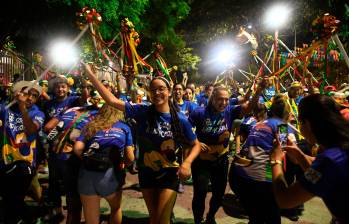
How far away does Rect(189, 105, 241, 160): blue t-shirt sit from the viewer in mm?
4672

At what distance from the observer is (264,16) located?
24.6 metres

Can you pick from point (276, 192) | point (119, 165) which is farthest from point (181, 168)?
point (276, 192)

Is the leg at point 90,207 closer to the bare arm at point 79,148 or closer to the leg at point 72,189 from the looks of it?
the bare arm at point 79,148

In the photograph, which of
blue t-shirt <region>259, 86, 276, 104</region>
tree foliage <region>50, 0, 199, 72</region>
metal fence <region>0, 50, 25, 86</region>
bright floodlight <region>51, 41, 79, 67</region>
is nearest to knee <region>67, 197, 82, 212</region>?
bright floodlight <region>51, 41, 79, 67</region>

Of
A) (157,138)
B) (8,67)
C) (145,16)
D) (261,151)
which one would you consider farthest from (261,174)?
(8,67)

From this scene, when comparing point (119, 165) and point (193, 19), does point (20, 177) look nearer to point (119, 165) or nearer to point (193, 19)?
point (119, 165)

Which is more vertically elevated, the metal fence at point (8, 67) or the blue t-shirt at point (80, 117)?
the metal fence at point (8, 67)

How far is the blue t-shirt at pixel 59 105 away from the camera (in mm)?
5230

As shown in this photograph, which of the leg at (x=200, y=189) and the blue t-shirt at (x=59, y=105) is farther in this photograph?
the blue t-shirt at (x=59, y=105)

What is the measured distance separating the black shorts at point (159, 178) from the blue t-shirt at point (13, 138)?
1551 mm

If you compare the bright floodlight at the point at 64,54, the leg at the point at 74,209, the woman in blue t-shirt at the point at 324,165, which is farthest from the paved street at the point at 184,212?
the woman in blue t-shirt at the point at 324,165

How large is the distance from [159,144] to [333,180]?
6.68 feet

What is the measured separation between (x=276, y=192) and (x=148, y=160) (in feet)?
5.49

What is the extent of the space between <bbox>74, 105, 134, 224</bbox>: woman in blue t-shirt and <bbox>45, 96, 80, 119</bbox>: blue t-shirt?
5.36 ft
